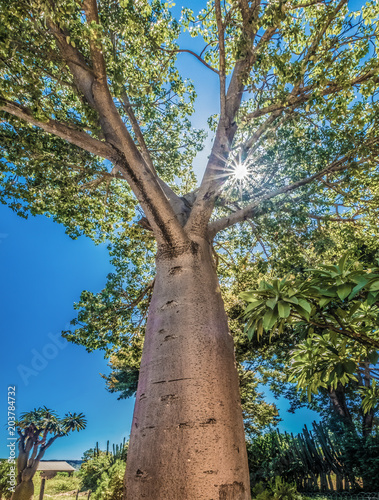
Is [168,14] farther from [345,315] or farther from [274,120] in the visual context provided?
[345,315]

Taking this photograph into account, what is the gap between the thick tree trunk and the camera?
65.7 inches

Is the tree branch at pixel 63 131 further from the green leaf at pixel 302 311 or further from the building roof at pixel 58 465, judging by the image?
the building roof at pixel 58 465

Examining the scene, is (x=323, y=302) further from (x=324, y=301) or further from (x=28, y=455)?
(x=28, y=455)

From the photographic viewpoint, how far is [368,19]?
3.81 metres

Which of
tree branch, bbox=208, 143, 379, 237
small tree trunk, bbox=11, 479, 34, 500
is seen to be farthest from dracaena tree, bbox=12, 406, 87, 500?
tree branch, bbox=208, 143, 379, 237

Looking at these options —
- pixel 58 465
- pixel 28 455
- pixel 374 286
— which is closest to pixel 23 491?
pixel 28 455

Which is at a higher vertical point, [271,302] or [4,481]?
[271,302]

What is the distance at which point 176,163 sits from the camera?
6.70 m

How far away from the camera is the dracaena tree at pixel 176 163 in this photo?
1.92 metres

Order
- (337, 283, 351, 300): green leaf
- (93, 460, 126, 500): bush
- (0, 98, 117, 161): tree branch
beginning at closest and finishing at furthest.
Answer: (337, 283, 351, 300): green leaf < (0, 98, 117, 161): tree branch < (93, 460, 126, 500): bush

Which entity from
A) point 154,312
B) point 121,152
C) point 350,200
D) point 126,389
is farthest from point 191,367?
point 126,389

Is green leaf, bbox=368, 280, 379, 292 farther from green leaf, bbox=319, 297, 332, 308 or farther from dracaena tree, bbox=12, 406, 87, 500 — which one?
dracaena tree, bbox=12, 406, 87, 500

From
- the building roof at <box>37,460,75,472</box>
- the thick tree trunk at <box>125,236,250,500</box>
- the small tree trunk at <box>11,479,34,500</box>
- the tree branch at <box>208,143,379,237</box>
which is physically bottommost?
the building roof at <box>37,460,75,472</box>

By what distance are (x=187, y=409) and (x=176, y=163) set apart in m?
5.78
